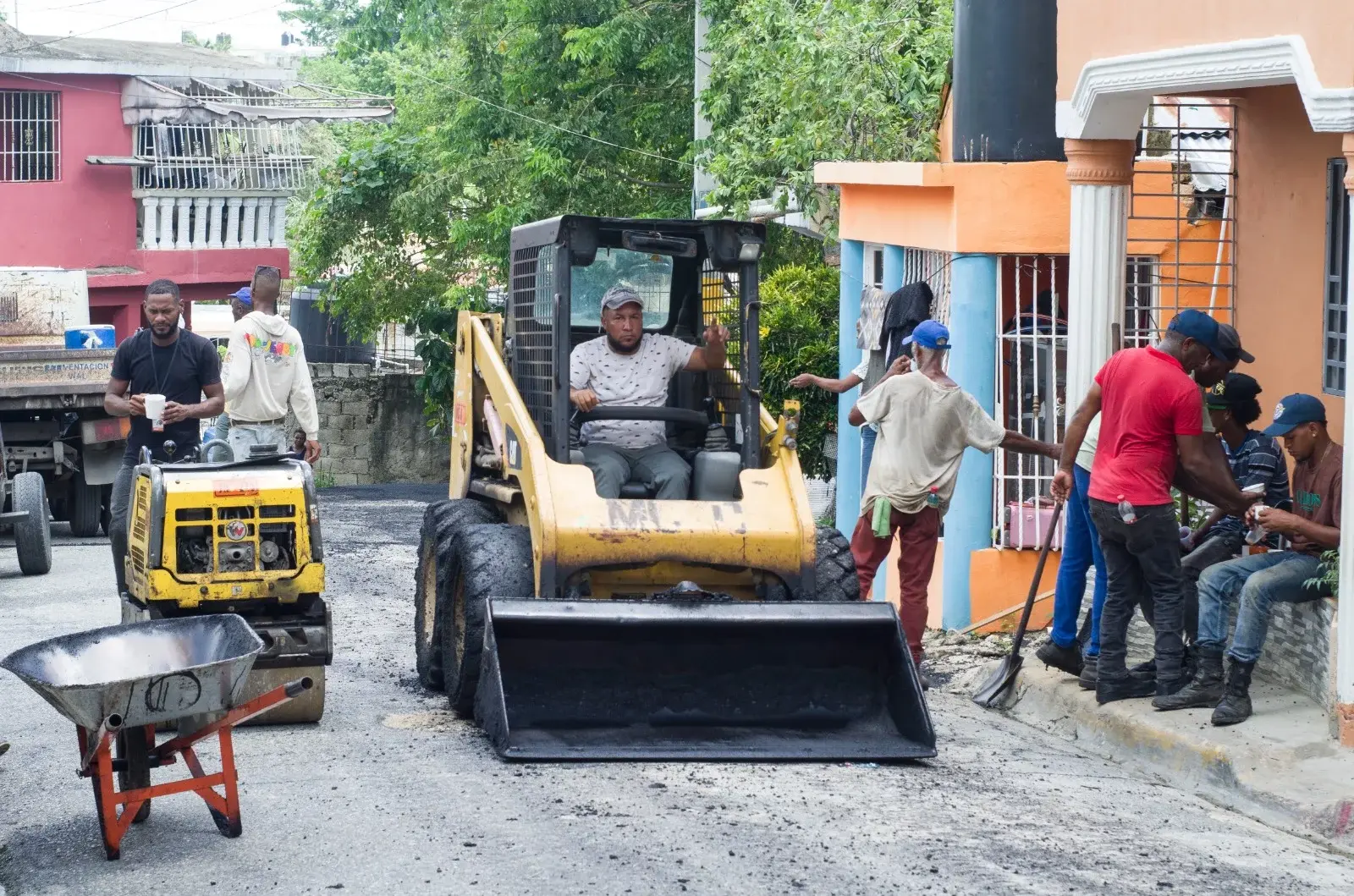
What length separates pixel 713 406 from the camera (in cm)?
916

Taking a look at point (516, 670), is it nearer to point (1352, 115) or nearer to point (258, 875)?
point (258, 875)

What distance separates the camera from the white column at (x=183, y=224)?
1078 inches

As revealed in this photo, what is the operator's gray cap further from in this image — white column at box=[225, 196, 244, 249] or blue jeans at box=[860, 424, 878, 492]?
white column at box=[225, 196, 244, 249]

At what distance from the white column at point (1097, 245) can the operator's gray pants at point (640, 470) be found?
2653 millimetres

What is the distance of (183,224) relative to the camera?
90.0 feet

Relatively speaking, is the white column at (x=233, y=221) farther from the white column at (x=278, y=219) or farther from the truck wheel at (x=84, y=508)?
the truck wheel at (x=84, y=508)

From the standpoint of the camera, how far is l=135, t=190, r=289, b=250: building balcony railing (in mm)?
27125

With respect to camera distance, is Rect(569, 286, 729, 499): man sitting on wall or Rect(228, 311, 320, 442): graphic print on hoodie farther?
Rect(228, 311, 320, 442): graphic print on hoodie

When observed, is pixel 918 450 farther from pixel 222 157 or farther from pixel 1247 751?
pixel 222 157

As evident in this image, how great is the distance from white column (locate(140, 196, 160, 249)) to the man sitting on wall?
1968cm

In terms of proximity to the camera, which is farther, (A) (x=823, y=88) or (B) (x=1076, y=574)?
(A) (x=823, y=88)


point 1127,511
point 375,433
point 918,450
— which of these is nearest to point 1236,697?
point 1127,511

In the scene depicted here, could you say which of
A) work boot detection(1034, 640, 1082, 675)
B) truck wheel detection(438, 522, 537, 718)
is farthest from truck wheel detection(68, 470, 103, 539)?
work boot detection(1034, 640, 1082, 675)

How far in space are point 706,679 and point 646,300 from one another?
2410 millimetres
